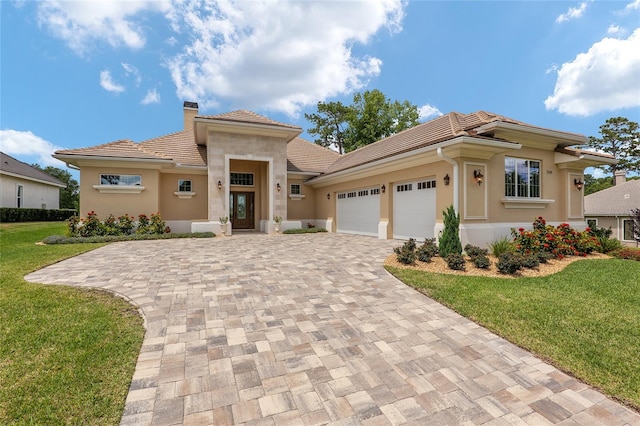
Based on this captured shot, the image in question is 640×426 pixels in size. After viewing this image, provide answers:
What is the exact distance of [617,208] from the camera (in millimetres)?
21859

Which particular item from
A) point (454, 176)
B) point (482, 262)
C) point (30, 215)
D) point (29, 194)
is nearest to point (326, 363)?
point (482, 262)

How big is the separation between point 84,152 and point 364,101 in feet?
73.6

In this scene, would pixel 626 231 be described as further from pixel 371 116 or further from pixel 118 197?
pixel 118 197

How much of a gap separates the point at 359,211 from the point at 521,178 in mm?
6518

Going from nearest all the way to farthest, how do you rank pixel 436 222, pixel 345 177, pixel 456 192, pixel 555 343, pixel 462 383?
pixel 462 383, pixel 555 343, pixel 456 192, pixel 436 222, pixel 345 177

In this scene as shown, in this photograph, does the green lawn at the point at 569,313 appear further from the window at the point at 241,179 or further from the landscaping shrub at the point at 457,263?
the window at the point at 241,179

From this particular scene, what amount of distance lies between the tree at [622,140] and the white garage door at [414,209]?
34.6 metres

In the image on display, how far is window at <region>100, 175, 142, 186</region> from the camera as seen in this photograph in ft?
42.8

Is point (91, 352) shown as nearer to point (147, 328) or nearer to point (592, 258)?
point (147, 328)

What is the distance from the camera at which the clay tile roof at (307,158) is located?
17.5 m

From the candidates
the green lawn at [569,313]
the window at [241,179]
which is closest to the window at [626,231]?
the green lawn at [569,313]

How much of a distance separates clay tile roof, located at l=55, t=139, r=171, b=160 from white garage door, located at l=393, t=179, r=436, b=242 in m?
10.8

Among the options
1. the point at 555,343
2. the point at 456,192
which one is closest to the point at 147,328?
the point at 555,343

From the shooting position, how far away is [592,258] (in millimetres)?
7969
